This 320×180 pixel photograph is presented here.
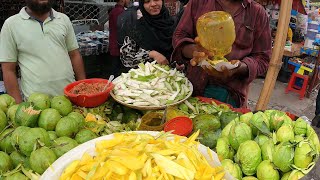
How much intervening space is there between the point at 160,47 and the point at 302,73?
398cm

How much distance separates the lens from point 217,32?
6.72ft

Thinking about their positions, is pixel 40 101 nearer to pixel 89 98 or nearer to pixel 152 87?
pixel 89 98

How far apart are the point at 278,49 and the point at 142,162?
1.43 metres

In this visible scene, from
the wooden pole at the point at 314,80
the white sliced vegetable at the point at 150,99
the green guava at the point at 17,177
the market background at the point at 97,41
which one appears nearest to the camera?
the green guava at the point at 17,177

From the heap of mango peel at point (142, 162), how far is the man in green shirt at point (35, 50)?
190cm

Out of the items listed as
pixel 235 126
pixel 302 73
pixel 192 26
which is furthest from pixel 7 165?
pixel 302 73

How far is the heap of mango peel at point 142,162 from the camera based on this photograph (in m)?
1.10

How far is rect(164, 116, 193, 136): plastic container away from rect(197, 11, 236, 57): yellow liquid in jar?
0.57 m

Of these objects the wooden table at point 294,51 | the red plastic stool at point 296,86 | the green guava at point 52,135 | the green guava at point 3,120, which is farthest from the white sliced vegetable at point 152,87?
the red plastic stool at point 296,86

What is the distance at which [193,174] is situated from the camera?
1.13 metres

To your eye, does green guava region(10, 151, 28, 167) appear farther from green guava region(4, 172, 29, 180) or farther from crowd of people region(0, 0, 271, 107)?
crowd of people region(0, 0, 271, 107)

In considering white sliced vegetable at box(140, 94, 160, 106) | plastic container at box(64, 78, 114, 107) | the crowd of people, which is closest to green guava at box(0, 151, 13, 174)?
plastic container at box(64, 78, 114, 107)

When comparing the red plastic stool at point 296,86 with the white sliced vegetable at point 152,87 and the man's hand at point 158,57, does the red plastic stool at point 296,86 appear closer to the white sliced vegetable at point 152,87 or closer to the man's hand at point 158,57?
the man's hand at point 158,57

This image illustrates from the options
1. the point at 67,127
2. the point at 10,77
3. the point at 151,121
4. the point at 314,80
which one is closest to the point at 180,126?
the point at 151,121
